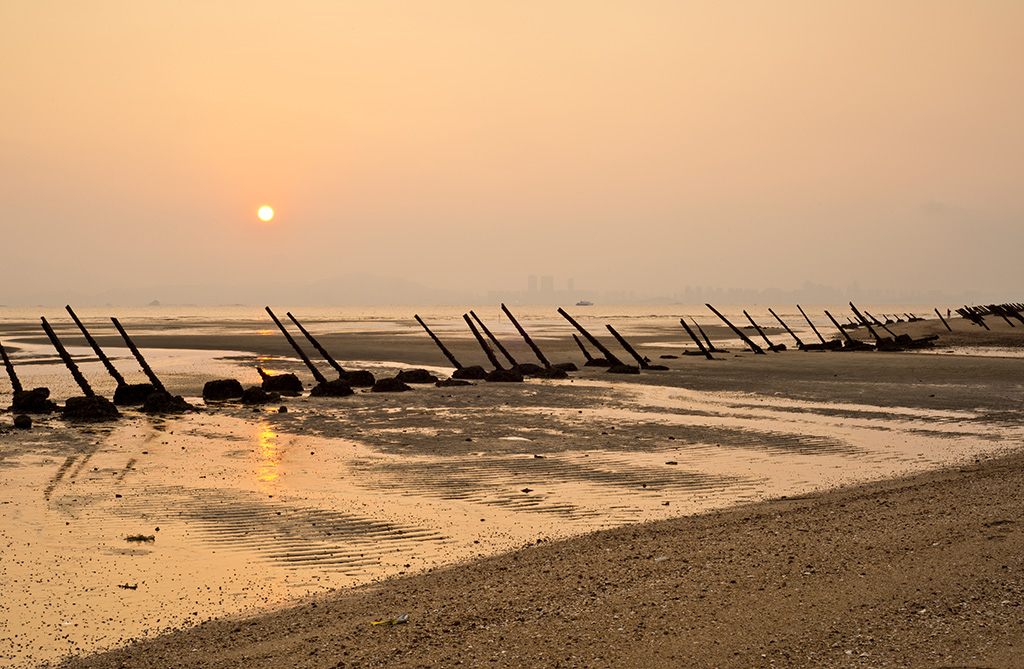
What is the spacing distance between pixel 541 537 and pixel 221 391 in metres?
16.7

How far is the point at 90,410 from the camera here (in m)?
18.6

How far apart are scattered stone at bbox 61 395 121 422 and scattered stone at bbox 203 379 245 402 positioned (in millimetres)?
3755

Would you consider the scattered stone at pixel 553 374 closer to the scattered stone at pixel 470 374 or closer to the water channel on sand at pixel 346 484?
the scattered stone at pixel 470 374

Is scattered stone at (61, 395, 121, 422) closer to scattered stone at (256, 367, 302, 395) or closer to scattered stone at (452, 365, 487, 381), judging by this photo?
scattered stone at (256, 367, 302, 395)

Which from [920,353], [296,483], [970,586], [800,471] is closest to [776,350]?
[920,353]

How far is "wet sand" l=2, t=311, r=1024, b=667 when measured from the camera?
5547mm

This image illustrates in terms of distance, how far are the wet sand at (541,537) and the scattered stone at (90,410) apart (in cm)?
84

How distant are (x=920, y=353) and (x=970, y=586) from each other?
38.6 m

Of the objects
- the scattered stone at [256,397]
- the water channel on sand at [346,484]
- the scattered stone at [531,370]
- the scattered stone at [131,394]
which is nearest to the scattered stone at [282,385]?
the scattered stone at [256,397]

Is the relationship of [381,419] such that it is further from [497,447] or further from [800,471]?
[800,471]

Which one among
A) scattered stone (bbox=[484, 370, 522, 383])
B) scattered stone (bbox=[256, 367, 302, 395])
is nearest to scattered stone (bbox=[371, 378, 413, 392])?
scattered stone (bbox=[256, 367, 302, 395])

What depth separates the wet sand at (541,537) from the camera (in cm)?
555

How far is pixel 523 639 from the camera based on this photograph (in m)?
5.57

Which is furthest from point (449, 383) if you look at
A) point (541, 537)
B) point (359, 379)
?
point (541, 537)
